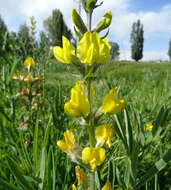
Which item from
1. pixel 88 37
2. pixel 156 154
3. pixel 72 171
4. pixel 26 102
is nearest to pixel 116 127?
pixel 88 37

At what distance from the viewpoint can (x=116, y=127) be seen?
59 cm

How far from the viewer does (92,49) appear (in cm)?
54

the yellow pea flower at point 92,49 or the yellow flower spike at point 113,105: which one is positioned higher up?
the yellow pea flower at point 92,49

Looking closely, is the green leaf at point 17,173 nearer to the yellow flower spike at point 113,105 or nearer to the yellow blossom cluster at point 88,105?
the yellow blossom cluster at point 88,105

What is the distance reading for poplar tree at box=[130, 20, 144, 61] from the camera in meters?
41.9

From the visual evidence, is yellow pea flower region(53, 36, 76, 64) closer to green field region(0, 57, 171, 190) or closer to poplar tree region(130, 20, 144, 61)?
green field region(0, 57, 171, 190)

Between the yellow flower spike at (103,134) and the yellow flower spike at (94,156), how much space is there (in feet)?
0.14

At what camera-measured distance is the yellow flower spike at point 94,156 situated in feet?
1.63

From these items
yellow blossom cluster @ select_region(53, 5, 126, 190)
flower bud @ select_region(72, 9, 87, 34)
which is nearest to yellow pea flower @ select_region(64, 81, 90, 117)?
yellow blossom cluster @ select_region(53, 5, 126, 190)

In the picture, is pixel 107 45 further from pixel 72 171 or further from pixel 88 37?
pixel 72 171

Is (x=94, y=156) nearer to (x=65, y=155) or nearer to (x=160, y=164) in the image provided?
(x=160, y=164)

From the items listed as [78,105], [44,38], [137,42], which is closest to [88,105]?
[78,105]

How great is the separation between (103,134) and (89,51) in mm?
174

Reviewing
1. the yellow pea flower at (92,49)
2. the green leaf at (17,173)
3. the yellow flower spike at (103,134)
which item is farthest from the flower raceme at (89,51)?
the green leaf at (17,173)
